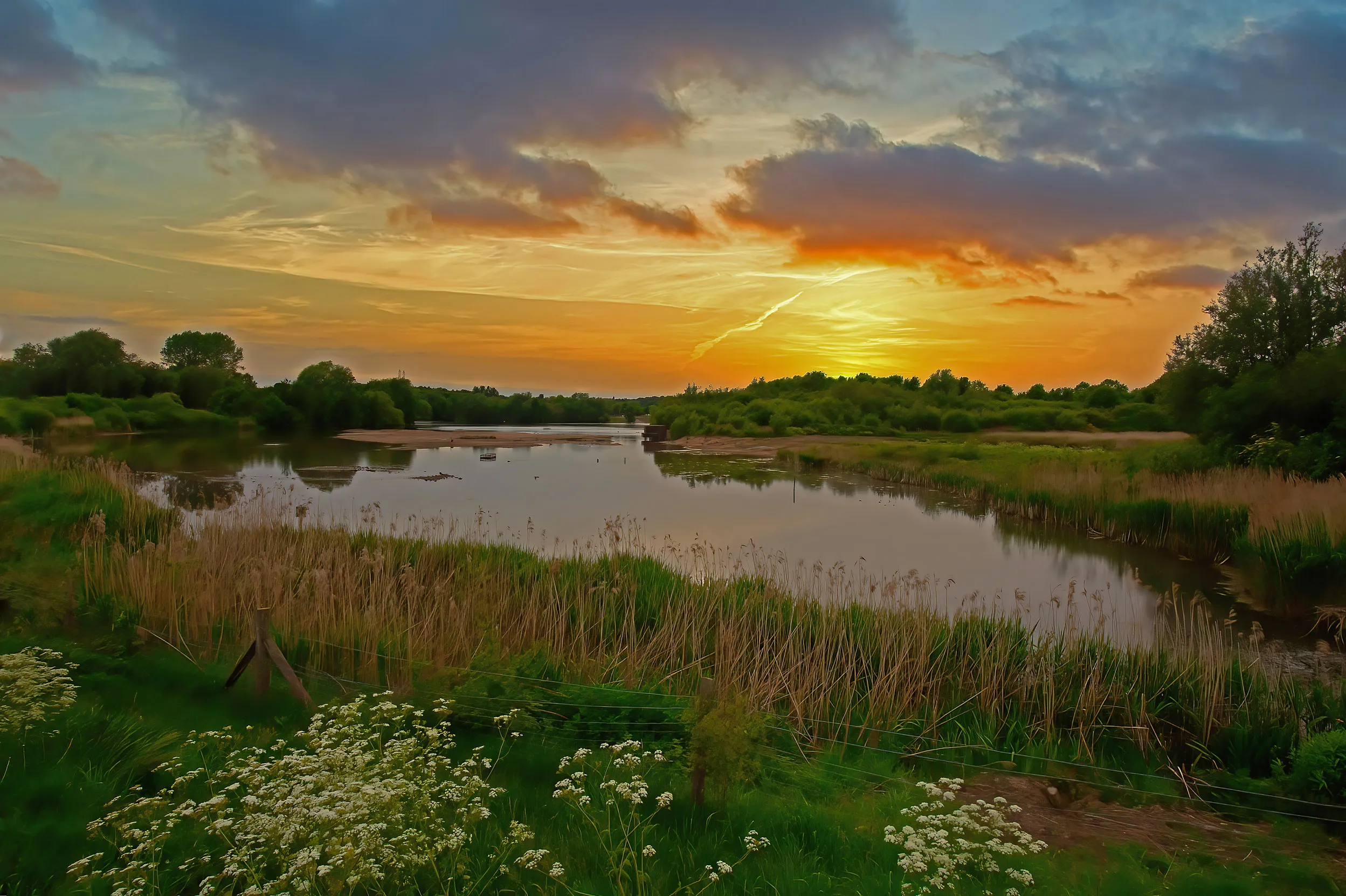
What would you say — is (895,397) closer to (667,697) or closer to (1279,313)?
(1279,313)

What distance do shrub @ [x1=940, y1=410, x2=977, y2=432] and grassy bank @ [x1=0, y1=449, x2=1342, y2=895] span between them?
4794cm

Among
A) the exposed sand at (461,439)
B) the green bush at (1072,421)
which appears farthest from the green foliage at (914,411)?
the exposed sand at (461,439)

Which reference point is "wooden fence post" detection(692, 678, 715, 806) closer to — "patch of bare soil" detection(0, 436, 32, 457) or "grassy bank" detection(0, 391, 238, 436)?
"patch of bare soil" detection(0, 436, 32, 457)

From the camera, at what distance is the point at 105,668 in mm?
4938

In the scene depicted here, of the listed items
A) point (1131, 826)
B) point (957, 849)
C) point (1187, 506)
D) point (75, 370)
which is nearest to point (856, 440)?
point (1187, 506)

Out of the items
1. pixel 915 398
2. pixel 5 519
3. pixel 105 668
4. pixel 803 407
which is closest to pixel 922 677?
pixel 105 668

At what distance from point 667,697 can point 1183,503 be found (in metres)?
13.2

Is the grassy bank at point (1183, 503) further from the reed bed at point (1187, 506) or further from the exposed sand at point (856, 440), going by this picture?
the exposed sand at point (856, 440)

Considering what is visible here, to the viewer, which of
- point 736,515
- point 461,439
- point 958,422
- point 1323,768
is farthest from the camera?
point 958,422

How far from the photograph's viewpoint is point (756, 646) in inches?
255

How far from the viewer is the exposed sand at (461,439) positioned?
158 ft

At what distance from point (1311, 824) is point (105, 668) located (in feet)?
24.6

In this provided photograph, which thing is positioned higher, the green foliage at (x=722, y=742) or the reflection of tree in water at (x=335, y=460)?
the green foliage at (x=722, y=742)

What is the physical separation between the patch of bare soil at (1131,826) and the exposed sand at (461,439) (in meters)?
44.0
